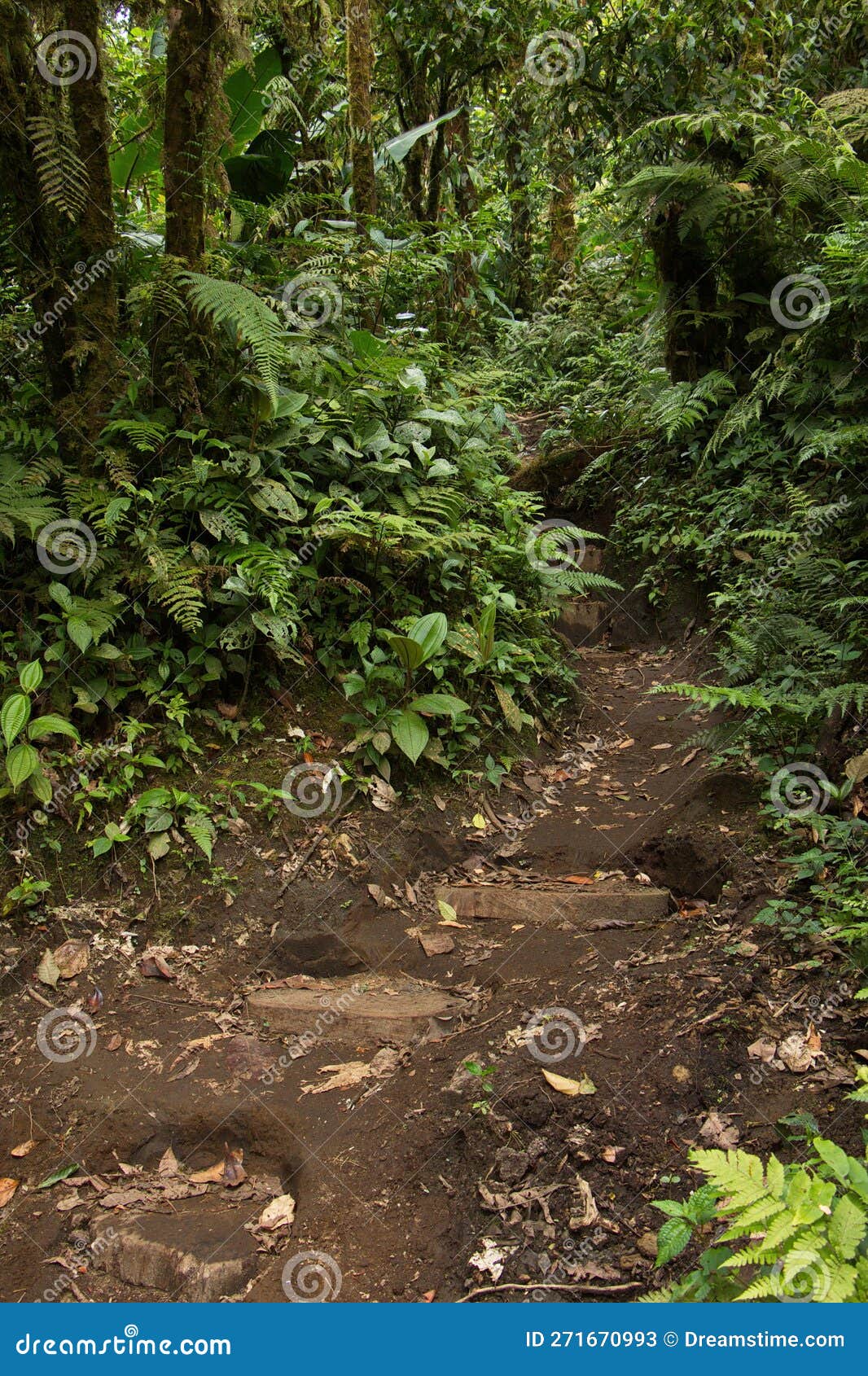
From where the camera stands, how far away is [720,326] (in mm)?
6633

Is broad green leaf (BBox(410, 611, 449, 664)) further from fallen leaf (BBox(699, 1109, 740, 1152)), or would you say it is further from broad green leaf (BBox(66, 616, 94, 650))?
fallen leaf (BBox(699, 1109, 740, 1152))

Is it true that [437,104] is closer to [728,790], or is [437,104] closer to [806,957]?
[728,790]

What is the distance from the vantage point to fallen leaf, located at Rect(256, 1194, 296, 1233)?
249cm

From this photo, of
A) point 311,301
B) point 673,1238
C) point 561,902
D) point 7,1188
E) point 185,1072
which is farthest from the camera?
point 311,301

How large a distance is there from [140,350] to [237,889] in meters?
2.73

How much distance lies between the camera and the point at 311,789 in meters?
4.14

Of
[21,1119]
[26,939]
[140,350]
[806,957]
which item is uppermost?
[140,350]

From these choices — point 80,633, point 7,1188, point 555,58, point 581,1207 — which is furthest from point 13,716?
point 555,58

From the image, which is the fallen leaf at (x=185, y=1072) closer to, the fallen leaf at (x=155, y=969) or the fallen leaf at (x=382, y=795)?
the fallen leaf at (x=155, y=969)

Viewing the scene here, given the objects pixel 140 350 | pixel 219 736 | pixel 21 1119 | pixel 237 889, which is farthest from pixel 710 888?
pixel 140 350

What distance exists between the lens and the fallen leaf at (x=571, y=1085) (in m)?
2.56

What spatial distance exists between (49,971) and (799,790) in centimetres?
307

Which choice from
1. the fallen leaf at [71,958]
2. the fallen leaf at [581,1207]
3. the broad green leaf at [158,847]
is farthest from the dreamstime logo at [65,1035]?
the fallen leaf at [581,1207]

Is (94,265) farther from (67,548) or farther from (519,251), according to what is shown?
(519,251)
